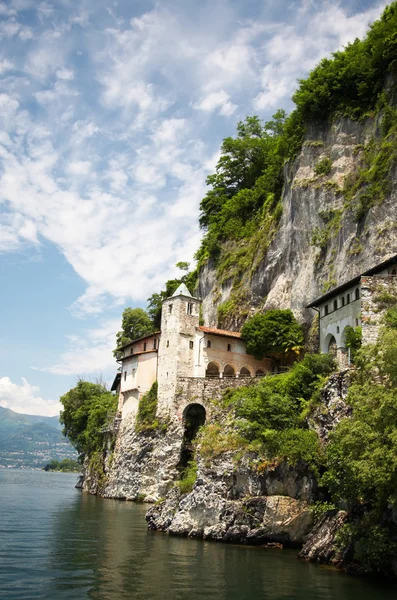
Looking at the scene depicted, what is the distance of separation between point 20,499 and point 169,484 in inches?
713

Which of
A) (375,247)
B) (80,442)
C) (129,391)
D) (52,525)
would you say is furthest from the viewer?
(80,442)

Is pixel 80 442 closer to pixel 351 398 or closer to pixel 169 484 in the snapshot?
pixel 169 484

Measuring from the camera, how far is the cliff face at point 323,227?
43844 millimetres

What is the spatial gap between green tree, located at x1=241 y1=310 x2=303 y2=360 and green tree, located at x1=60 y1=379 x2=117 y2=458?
23727 millimetres

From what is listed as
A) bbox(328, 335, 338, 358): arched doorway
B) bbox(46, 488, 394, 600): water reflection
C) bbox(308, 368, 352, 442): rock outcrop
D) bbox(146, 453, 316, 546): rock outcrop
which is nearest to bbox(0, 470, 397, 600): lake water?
bbox(46, 488, 394, 600): water reflection

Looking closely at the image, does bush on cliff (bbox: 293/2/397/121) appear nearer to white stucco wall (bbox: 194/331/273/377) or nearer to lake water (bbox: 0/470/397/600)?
white stucco wall (bbox: 194/331/273/377)

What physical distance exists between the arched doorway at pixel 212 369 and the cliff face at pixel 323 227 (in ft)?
24.2

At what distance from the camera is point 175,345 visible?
5309cm

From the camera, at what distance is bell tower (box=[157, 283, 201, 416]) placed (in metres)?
51.9

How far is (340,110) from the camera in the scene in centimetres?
5394

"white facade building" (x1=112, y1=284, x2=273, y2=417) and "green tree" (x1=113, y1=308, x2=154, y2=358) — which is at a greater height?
"green tree" (x1=113, y1=308, x2=154, y2=358)

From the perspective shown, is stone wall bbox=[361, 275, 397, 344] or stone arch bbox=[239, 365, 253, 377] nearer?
stone wall bbox=[361, 275, 397, 344]

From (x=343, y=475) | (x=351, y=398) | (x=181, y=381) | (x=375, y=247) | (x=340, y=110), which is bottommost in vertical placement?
(x=343, y=475)

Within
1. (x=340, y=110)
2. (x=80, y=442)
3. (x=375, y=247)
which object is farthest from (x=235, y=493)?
(x=80, y=442)
